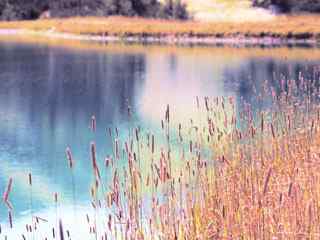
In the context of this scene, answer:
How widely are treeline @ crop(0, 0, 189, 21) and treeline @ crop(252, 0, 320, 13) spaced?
5.60m

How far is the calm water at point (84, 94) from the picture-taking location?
8.42 metres

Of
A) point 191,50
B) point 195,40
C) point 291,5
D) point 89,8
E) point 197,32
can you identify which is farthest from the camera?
point 89,8

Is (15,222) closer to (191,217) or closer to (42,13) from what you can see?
(191,217)

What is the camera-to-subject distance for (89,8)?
47.9m

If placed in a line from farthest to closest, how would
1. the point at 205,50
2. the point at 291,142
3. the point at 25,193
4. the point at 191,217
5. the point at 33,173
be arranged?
the point at 205,50 → the point at 33,173 → the point at 25,193 → the point at 291,142 → the point at 191,217

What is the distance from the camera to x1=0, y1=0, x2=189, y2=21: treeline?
4616cm

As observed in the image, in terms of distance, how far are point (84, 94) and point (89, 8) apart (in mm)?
32685

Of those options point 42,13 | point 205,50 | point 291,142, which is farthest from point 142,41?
point 291,142

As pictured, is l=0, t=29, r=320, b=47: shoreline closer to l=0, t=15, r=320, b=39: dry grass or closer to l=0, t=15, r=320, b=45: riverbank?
l=0, t=15, r=320, b=45: riverbank

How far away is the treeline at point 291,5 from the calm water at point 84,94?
53.9 ft

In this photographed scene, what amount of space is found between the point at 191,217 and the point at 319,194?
3.10ft

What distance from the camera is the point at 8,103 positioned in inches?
567

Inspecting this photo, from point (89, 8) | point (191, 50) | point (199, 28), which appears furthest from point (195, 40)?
point (89, 8)

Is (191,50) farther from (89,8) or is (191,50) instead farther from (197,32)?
(89,8)
